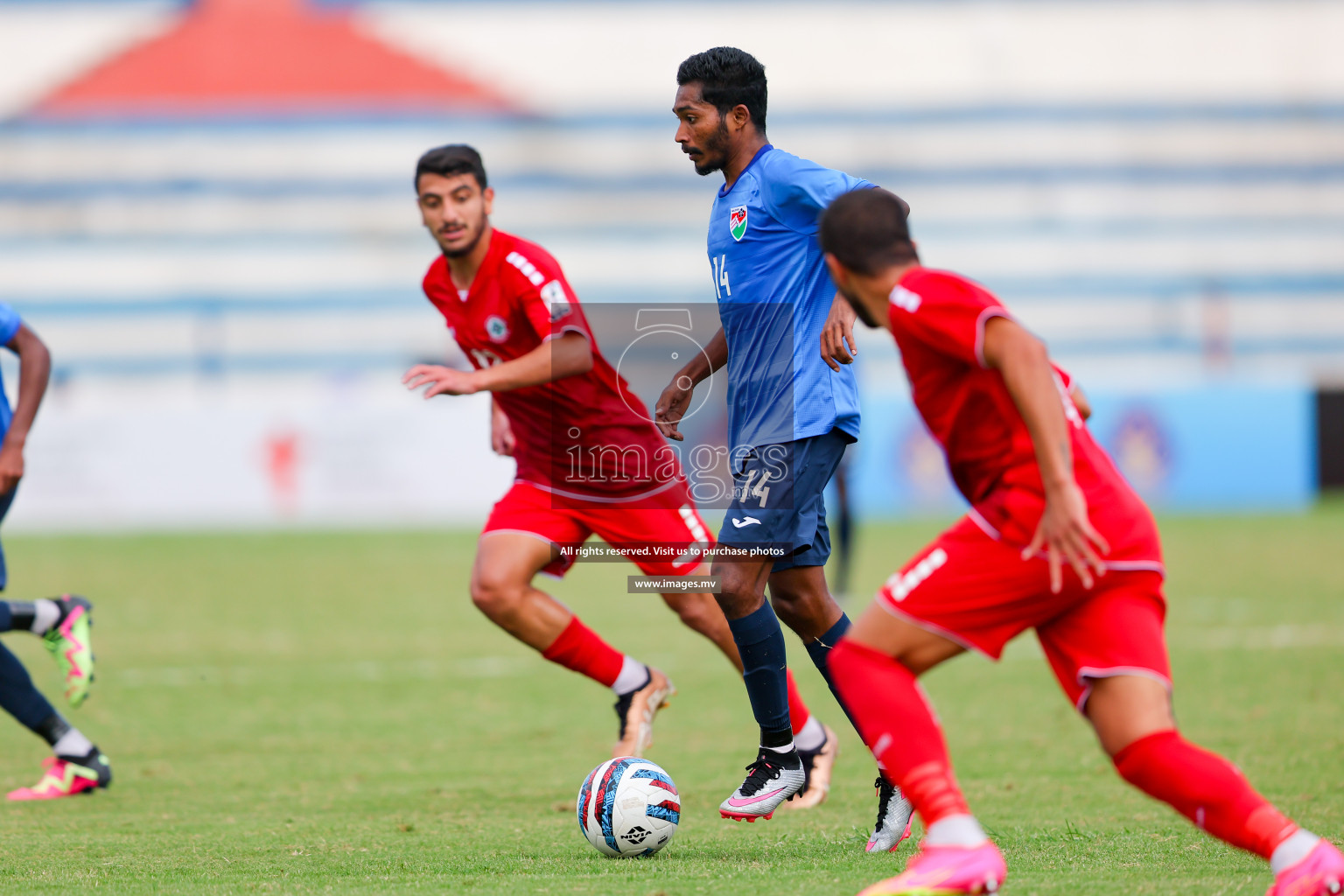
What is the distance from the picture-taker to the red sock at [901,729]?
3545 mm

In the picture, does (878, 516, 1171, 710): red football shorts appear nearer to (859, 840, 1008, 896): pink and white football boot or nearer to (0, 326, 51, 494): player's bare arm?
(859, 840, 1008, 896): pink and white football boot

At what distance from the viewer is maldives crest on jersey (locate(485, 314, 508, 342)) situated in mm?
5871

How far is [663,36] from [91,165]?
14290 millimetres

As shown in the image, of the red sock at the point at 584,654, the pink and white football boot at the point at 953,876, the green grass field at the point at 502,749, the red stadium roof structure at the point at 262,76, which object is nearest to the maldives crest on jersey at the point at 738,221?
the red sock at the point at 584,654

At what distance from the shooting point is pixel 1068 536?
11.2ft

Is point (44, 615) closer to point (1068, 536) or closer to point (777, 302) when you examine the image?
point (777, 302)

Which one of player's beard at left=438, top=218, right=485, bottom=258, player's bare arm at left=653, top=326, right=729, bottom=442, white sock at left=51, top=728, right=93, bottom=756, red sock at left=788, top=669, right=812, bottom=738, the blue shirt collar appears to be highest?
the blue shirt collar

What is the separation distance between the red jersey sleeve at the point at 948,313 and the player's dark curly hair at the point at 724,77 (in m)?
1.73

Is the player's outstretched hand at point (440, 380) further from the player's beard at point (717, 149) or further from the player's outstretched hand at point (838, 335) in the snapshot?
the player's outstretched hand at point (838, 335)

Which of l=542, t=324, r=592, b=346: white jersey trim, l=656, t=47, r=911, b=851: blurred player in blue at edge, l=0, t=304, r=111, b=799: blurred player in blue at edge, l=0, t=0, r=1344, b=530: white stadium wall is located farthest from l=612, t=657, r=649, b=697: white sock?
l=0, t=0, r=1344, b=530: white stadium wall

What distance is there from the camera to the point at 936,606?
3594 mm

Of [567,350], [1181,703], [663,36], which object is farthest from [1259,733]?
[663,36]

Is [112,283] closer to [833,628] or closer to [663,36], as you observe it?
[663,36]

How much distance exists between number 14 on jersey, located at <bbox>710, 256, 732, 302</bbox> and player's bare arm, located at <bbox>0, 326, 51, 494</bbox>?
2.75 m
